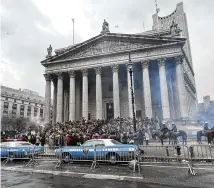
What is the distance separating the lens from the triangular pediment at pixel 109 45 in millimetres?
29750

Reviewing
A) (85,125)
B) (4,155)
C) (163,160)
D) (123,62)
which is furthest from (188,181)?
(123,62)

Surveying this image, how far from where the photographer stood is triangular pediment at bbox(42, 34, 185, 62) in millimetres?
29750

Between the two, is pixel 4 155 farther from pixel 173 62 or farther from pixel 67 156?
pixel 173 62

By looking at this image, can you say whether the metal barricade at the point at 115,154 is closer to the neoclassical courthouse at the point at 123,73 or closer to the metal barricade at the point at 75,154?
the metal barricade at the point at 75,154

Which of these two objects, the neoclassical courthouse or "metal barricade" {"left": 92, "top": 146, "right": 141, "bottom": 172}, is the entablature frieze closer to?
the neoclassical courthouse

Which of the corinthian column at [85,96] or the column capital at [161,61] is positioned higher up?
the column capital at [161,61]

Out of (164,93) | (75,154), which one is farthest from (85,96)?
(75,154)

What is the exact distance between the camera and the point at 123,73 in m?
35.8

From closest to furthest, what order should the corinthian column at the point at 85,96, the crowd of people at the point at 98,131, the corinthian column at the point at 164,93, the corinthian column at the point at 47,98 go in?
the crowd of people at the point at 98,131 < the corinthian column at the point at 164,93 < the corinthian column at the point at 85,96 < the corinthian column at the point at 47,98

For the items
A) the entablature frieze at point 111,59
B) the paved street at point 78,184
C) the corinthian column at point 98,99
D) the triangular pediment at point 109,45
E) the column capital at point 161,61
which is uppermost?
the triangular pediment at point 109,45

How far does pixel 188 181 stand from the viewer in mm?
6184

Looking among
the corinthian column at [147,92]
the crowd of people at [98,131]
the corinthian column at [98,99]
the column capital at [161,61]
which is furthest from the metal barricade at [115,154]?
the column capital at [161,61]

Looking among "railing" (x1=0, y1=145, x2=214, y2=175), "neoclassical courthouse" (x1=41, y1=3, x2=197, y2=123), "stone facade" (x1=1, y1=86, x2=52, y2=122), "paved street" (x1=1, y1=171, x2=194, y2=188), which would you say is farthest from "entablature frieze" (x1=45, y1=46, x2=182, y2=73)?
"stone facade" (x1=1, y1=86, x2=52, y2=122)

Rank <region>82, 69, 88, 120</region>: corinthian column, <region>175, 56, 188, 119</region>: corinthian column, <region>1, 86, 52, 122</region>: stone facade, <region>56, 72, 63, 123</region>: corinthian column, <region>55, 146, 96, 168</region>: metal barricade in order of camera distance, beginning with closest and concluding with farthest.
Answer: <region>55, 146, 96, 168</region>: metal barricade → <region>175, 56, 188, 119</region>: corinthian column → <region>82, 69, 88, 120</region>: corinthian column → <region>56, 72, 63, 123</region>: corinthian column → <region>1, 86, 52, 122</region>: stone facade
